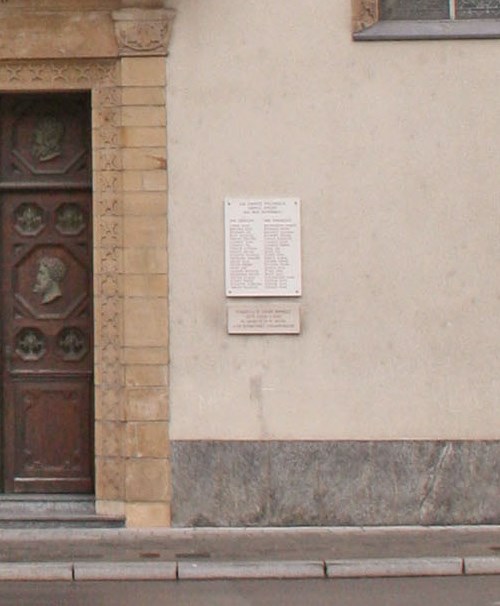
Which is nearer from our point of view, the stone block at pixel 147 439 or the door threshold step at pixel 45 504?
the stone block at pixel 147 439

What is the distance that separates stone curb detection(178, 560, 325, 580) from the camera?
1074 cm

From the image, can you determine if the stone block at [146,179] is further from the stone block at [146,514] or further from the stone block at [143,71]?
the stone block at [146,514]

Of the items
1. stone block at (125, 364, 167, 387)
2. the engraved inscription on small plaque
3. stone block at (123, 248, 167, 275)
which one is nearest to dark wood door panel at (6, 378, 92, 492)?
stone block at (125, 364, 167, 387)

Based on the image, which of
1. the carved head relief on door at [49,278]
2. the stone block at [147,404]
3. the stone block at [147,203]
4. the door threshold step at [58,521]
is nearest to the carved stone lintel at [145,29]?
the stone block at [147,203]

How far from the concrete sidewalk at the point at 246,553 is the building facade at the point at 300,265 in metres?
0.30

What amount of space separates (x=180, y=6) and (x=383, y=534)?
4613 mm

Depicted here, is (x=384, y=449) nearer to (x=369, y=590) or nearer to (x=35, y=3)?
(x=369, y=590)

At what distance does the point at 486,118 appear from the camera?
1253cm

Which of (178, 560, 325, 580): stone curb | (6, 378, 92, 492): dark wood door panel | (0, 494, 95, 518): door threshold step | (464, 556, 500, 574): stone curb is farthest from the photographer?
(6, 378, 92, 492): dark wood door panel

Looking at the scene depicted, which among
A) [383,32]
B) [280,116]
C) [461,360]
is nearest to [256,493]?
[461,360]

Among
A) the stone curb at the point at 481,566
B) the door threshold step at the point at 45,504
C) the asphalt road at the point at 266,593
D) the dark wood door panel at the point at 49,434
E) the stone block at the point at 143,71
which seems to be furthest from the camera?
the dark wood door panel at the point at 49,434

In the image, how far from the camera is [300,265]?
12.5 m

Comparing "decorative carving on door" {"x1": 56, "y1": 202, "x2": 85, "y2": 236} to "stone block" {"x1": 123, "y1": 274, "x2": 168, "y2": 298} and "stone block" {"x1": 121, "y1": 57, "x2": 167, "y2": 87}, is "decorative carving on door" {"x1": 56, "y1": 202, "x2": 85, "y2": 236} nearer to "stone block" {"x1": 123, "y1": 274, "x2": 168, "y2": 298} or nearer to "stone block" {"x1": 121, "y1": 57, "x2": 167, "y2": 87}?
"stone block" {"x1": 123, "y1": 274, "x2": 168, "y2": 298}

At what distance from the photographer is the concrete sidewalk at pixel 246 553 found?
1080 centimetres
